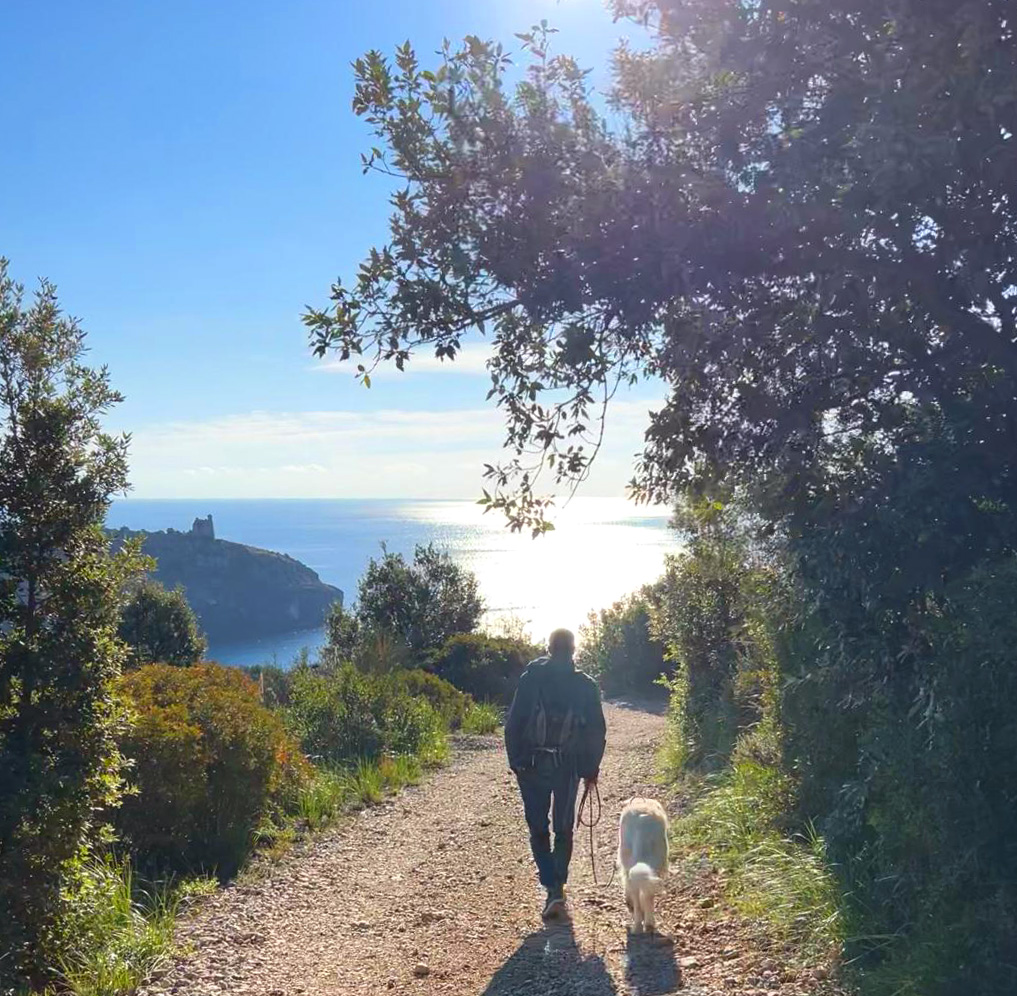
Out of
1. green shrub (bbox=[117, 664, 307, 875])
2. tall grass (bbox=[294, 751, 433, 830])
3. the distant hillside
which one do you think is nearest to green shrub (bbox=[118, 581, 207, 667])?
tall grass (bbox=[294, 751, 433, 830])

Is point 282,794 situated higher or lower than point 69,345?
lower

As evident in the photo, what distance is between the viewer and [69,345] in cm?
547

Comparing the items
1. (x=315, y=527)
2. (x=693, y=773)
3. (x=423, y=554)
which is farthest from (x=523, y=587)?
(x=315, y=527)

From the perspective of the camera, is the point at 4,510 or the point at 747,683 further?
the point at 747,683

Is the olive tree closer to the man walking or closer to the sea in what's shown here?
the sea

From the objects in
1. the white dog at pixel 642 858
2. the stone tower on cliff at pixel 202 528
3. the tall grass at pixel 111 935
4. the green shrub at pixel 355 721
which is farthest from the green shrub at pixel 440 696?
the stone tower on cliff at pixel 202 528

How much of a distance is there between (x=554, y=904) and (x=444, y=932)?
0.73 m

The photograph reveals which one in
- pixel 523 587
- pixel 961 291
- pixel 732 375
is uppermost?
pixel 961 291

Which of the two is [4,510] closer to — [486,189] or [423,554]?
[486,189]

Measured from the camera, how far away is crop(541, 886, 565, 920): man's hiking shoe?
6.42 metres

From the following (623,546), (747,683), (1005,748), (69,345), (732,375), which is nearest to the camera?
(1005,748)

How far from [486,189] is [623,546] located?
309 ft

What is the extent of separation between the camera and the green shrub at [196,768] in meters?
7.21

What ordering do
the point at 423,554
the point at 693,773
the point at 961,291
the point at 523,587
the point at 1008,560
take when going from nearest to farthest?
1. the point at 1008,560
2. the point at 961,291
3. the point at 693,773
4. the point at 423,554
5. the point at 523,587
